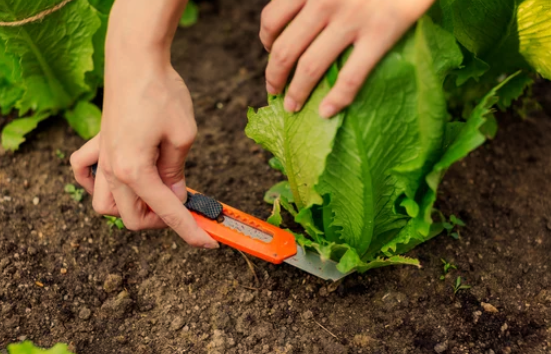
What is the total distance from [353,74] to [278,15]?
0.32m

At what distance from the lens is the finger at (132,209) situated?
6.50 ft

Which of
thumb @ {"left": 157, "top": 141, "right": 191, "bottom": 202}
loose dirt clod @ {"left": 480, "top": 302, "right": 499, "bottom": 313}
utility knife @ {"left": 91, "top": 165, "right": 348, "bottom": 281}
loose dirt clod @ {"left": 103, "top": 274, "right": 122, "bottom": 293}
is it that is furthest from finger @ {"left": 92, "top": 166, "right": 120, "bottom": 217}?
loose dirt clod @ {"left": 480, "top": 302, "right": 499, "bottom": 313}

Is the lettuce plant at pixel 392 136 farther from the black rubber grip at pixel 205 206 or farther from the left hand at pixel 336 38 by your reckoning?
the black rubber grip at pixel 205 206

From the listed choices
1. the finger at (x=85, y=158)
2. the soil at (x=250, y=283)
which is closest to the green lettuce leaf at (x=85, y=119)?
the soil at (x=250, y=283)

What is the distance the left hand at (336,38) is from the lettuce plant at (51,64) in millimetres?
1305

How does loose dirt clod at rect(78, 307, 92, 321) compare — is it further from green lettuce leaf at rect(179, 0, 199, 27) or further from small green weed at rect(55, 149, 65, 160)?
green lettuce leaf at rect(179, 0, 199, 27)

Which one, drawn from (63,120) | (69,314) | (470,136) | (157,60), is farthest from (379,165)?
(63,120)

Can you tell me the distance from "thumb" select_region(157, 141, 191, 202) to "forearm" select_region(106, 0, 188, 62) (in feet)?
0.94

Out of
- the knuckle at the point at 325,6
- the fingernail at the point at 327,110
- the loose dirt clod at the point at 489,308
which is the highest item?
the knuckle at the point at 325,6

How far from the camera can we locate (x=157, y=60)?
6.23 feet

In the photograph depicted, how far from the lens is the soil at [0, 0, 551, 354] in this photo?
7.45ft

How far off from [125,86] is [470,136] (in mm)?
1057

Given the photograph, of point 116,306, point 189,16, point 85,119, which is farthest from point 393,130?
point 189,16

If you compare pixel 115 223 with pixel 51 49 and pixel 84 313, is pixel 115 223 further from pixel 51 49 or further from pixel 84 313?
pixel 51 49
